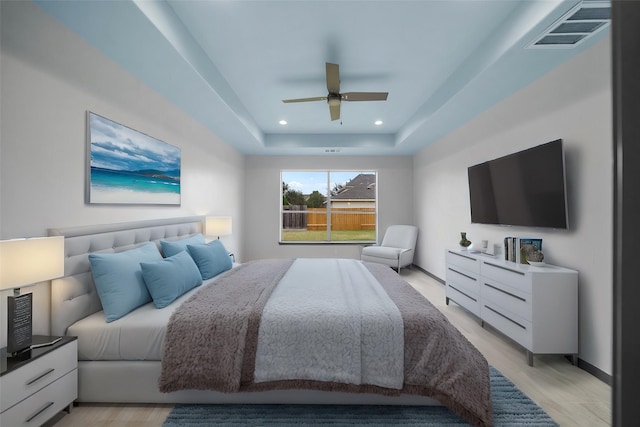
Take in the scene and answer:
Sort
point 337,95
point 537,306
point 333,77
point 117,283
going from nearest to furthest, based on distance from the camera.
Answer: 1. point 117,283
2. point 537,306
3. point 333,77
4. point 337,95

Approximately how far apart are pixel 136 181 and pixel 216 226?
4.44 feet

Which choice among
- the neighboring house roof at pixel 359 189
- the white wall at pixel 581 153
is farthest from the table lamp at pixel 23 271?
the neighboring house roof at pixel 359 189

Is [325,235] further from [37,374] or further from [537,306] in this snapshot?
[37,374]

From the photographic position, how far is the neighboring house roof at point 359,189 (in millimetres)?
6226

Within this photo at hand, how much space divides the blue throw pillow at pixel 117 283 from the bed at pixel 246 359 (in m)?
0.08

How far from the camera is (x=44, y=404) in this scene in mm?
1508

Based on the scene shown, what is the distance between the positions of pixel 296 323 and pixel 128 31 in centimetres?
225

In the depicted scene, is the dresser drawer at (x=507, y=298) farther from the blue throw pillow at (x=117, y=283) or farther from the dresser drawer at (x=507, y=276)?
the blue throw pillow at (x=117, y=283)

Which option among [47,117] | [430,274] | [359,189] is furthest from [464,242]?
[47,117]

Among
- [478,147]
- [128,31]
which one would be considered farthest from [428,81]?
[128,31]

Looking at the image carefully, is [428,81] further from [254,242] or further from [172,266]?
[254,242]

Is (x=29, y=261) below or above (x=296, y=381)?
above

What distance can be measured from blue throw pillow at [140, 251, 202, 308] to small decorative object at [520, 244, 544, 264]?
→ 2882 mm

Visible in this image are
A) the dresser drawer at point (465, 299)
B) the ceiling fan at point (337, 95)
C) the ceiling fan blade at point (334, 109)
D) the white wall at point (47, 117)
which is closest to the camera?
the white wall at point (47, 117)
